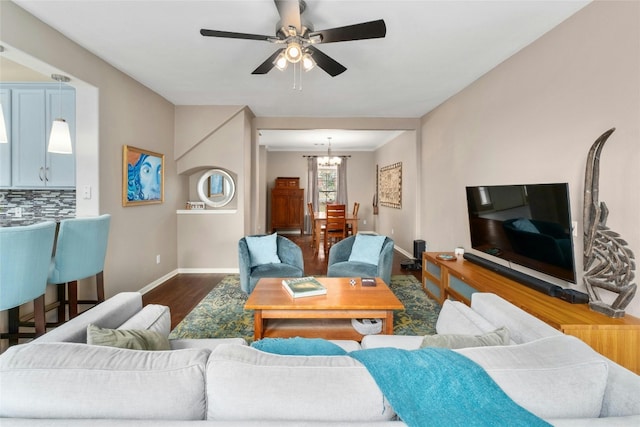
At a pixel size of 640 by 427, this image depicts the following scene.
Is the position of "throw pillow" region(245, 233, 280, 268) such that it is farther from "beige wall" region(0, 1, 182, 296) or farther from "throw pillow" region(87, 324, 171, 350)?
"throw pillow" region(87, 324, 171, 350)

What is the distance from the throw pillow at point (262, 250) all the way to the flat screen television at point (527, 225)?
7.46 feet

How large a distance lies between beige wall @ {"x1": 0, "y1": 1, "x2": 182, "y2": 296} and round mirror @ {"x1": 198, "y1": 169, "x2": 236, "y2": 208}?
0.59 meters

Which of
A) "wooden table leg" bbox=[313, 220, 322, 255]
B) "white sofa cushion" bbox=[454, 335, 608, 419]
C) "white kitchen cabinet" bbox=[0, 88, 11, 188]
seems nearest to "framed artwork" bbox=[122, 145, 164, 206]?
"white kitchen cabinet" bbox=[0, 88, 11, 188]

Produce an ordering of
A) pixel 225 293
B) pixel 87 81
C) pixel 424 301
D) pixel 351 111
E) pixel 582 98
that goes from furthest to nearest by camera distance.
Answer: pixel 351 111 < pixel 225 293 < pixel 424 301 < pixel 87 81 < pixel 582 98

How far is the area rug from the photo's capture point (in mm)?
2719

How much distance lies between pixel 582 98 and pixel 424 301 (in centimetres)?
236

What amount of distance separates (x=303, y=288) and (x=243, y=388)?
1717 mm

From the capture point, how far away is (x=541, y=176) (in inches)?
101

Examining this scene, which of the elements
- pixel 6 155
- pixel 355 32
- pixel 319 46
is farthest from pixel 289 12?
pixel 6 155

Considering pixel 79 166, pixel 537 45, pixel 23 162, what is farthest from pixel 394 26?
pixel 23 162

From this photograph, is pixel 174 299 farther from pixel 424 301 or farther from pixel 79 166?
pixel 424 301

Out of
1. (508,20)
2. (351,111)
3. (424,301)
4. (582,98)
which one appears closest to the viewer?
(582,98)

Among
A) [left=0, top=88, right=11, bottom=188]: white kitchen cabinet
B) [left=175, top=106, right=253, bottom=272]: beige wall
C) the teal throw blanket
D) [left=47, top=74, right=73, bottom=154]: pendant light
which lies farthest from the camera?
[left=175, top=106, right=253, bottom=272]: beige wall

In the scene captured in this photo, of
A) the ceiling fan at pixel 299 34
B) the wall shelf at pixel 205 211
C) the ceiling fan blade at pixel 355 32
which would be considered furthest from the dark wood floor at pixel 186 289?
the ceiling fan blade at pixel 355 32
